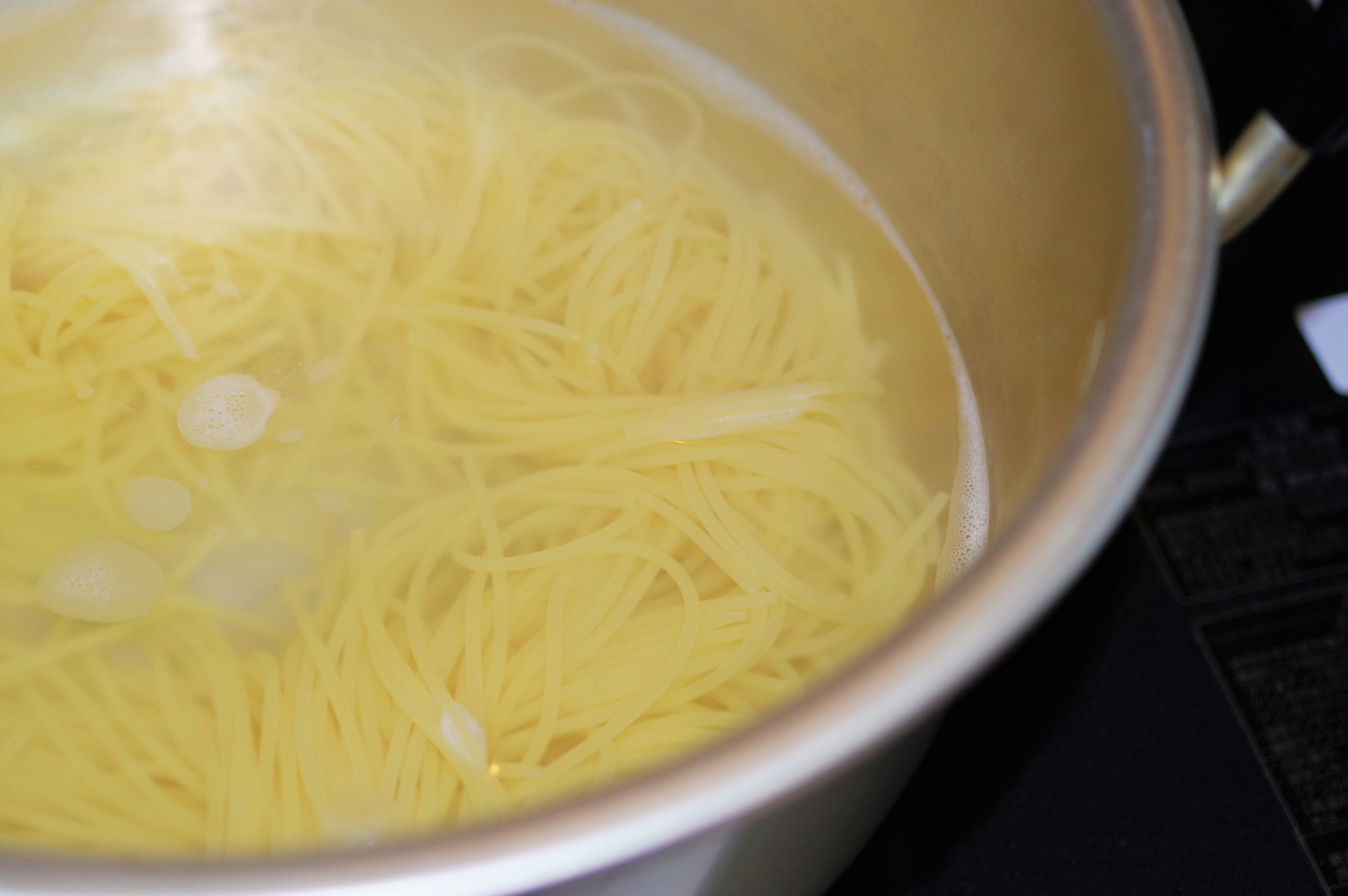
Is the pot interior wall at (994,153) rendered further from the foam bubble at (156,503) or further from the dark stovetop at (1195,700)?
the foam bubble at (156,503)

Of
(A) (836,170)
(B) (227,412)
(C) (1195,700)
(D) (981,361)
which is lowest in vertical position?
(C) (1195,700)

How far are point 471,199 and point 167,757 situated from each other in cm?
61

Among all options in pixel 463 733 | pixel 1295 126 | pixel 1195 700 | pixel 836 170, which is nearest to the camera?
pixel 1295 126

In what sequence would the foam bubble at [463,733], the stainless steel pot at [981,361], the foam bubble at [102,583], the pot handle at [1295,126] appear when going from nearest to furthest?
the stainless steel pot at [981,361] < the pot handle at [1295,126] < the foam bubble at [463,733] < the foam bubble at [102,583]

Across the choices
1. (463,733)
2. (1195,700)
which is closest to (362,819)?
(463,733)

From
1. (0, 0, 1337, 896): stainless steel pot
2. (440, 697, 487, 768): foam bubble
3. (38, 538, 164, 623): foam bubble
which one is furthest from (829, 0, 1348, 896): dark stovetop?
(38, 538, 164, 623): foam bubble

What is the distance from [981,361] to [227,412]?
27.8 inches

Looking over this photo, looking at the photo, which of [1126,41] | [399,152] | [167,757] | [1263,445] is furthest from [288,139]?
[1263,445]

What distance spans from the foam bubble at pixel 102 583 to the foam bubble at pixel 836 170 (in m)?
0.67

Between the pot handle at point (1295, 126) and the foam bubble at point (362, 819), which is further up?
the pot handle at point (1295, 126)

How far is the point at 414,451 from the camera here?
980mm

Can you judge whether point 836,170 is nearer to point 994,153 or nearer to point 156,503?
point 994,153

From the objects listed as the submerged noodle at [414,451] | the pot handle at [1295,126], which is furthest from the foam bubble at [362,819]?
the pot handle at [1295,126]

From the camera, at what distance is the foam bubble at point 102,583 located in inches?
35.3
